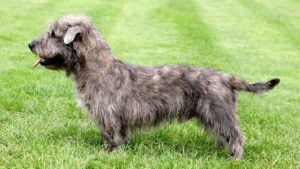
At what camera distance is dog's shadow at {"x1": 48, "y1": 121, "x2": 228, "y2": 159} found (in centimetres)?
650

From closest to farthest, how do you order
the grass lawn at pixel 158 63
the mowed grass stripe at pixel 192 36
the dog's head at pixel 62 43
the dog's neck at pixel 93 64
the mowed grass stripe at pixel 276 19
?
the grass lawn at pixel 158 63 < the dog's head at pixel 62 43 < the dog's neck at pixel 93 64 < the mowed grass stripe at pixel 192 36 < the mowed grass stripe at pixel 276 19

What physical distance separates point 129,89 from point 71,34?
0.91 meters

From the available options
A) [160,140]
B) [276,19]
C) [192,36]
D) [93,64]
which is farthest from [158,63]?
[276,19]

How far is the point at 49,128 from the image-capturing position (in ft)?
23.1

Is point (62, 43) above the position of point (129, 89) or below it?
above

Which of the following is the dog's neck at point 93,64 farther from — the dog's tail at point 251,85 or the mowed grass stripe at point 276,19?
the mowed grass stripe at point 276,19

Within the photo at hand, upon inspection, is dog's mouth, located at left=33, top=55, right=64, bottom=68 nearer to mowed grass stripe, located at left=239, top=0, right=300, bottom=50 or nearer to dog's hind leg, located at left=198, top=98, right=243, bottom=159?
dog's hind leg, located at left=198, top=98, right=243, bottom=159

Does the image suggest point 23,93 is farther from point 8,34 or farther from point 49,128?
point 8,34

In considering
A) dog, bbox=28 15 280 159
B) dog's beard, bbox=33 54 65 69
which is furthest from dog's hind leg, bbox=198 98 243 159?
dog's beard, bbox=33 54 65 69

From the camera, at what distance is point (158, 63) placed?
13227 millimetres

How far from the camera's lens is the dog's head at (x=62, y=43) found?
6.29 m

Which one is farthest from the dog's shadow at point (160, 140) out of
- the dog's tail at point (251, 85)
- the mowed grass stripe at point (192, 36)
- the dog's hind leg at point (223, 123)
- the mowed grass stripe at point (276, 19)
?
the mowed grass stripe at point (276, 19)

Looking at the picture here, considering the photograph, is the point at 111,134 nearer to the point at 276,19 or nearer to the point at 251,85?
the point at 251,85

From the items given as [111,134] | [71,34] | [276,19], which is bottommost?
[276,19]
